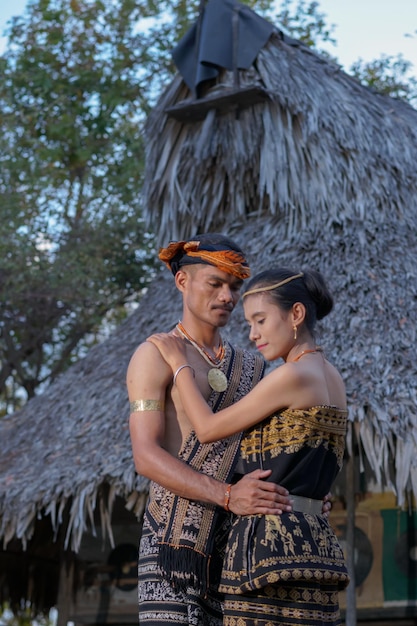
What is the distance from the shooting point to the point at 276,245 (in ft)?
24.4

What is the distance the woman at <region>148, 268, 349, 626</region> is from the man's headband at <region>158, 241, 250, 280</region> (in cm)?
18

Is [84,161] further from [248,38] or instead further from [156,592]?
[156,592]

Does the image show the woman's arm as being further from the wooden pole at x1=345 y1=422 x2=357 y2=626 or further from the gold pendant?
the wooden pole at x1=345 y1=422 x2=357 y2=626

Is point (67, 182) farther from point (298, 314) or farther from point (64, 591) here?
point (298, 314)

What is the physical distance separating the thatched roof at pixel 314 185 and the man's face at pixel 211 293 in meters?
3.27

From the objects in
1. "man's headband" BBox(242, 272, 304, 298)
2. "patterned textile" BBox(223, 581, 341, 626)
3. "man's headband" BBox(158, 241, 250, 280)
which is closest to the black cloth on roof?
"man's headband" BBox(158, 241, 250, 280)

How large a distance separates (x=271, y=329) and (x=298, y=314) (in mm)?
86

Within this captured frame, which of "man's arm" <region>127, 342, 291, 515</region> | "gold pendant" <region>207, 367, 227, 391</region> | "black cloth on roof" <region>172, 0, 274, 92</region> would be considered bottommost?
Answer: "man's arm" <region>127, 342, 291, 515</region>

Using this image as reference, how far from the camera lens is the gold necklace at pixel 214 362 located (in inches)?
114

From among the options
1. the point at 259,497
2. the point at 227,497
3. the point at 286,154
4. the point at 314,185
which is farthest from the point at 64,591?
the point at 259,497

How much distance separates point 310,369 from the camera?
2.60 metres

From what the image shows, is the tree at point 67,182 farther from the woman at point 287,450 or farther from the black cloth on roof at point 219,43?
the woman at point 287,450

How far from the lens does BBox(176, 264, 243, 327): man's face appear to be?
292 centimetres

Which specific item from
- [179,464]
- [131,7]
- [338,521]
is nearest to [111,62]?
[131,7]
